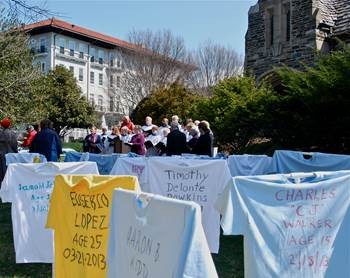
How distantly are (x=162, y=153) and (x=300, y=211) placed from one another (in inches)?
340

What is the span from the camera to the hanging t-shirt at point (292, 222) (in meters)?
3.44

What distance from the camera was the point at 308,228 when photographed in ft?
12.0

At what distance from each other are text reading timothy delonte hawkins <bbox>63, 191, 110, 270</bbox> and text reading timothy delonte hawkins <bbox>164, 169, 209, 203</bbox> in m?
2.32

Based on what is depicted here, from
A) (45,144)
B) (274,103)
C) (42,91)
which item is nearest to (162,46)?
(42,91)

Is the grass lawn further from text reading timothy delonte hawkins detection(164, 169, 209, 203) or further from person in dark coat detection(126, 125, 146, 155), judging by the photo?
person in dark coat detection(126, 125, 146, 155)

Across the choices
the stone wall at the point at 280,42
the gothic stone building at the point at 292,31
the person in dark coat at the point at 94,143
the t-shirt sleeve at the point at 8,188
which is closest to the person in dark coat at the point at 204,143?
the t-shirt sleeve at the point at 8,188

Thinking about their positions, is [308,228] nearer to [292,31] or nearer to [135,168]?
[135,168]

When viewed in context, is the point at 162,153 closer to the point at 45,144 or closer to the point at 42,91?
the point at 45,144

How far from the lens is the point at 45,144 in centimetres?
930

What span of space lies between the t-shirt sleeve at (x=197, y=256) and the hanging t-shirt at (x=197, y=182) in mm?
3451

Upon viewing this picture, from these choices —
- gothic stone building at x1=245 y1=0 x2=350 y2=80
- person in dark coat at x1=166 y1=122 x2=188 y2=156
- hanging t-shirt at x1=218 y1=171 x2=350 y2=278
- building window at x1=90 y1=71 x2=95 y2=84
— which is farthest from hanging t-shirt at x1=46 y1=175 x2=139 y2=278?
building window at x1=90 y1=71 x2=95 y2=84

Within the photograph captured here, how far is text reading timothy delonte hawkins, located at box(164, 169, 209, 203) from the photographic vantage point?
19.3ft

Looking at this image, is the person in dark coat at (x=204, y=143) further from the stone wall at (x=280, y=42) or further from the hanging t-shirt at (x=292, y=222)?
the stone wall at (x=280, y=42)

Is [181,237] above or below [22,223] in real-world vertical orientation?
above
